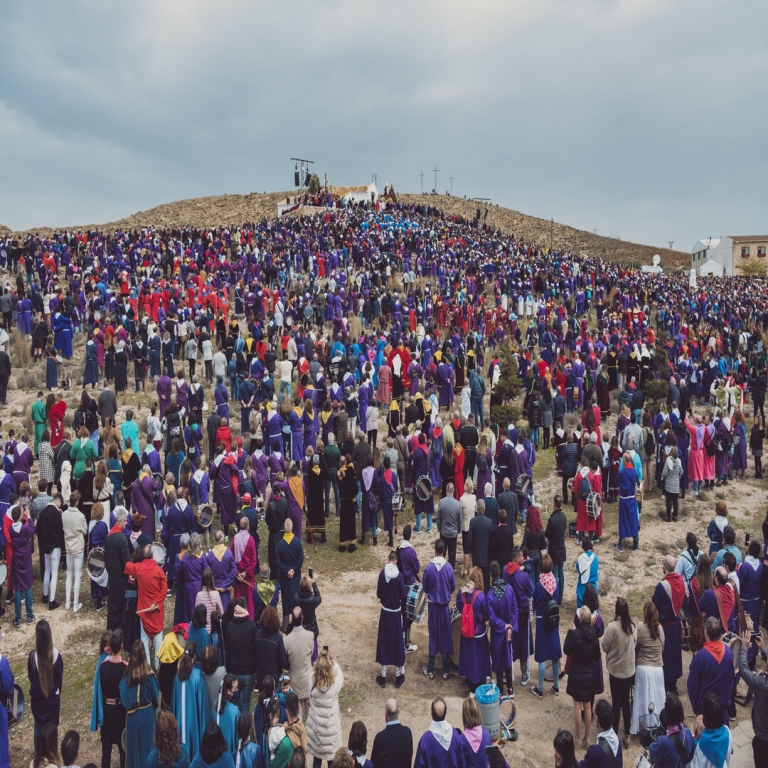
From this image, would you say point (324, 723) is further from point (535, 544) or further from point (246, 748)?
point (535, 544)

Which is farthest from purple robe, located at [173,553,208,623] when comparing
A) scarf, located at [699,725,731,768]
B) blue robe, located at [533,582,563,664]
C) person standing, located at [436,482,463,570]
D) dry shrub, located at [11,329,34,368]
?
dry shrub, located at [11,329,34,368]

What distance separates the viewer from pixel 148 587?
815cm

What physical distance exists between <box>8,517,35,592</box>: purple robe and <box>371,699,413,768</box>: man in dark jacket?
606cm

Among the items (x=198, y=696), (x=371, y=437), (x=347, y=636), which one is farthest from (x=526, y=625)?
(x=371, y=437)

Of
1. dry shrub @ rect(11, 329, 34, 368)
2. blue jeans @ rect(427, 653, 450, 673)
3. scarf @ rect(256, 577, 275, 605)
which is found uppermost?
dry shrub @ rect(11, 329, 34, 368)

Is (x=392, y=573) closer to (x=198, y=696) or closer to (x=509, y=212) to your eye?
(x=198, y=696)

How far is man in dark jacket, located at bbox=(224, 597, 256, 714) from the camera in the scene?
715 cm

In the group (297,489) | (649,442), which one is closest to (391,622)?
(297,489)

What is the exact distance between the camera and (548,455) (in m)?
17.8

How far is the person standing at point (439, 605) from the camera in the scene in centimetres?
855

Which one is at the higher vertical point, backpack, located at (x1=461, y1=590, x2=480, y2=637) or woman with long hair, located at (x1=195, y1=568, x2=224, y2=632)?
woman with long hair, located at (x1=195, y1=568, x2=224, y2=632)

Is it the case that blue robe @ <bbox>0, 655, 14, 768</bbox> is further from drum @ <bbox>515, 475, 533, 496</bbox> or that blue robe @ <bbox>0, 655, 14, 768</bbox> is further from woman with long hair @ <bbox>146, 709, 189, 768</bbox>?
drum @ <bbox>515, 475, 533, 496</bbox>

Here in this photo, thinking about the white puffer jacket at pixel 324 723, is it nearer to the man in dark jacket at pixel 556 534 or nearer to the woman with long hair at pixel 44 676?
the woman with long hair at pixel 44 676

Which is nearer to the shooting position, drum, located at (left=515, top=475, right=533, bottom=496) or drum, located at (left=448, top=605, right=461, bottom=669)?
drum, located at (left=448, top=605, right=461, bottom=669)
